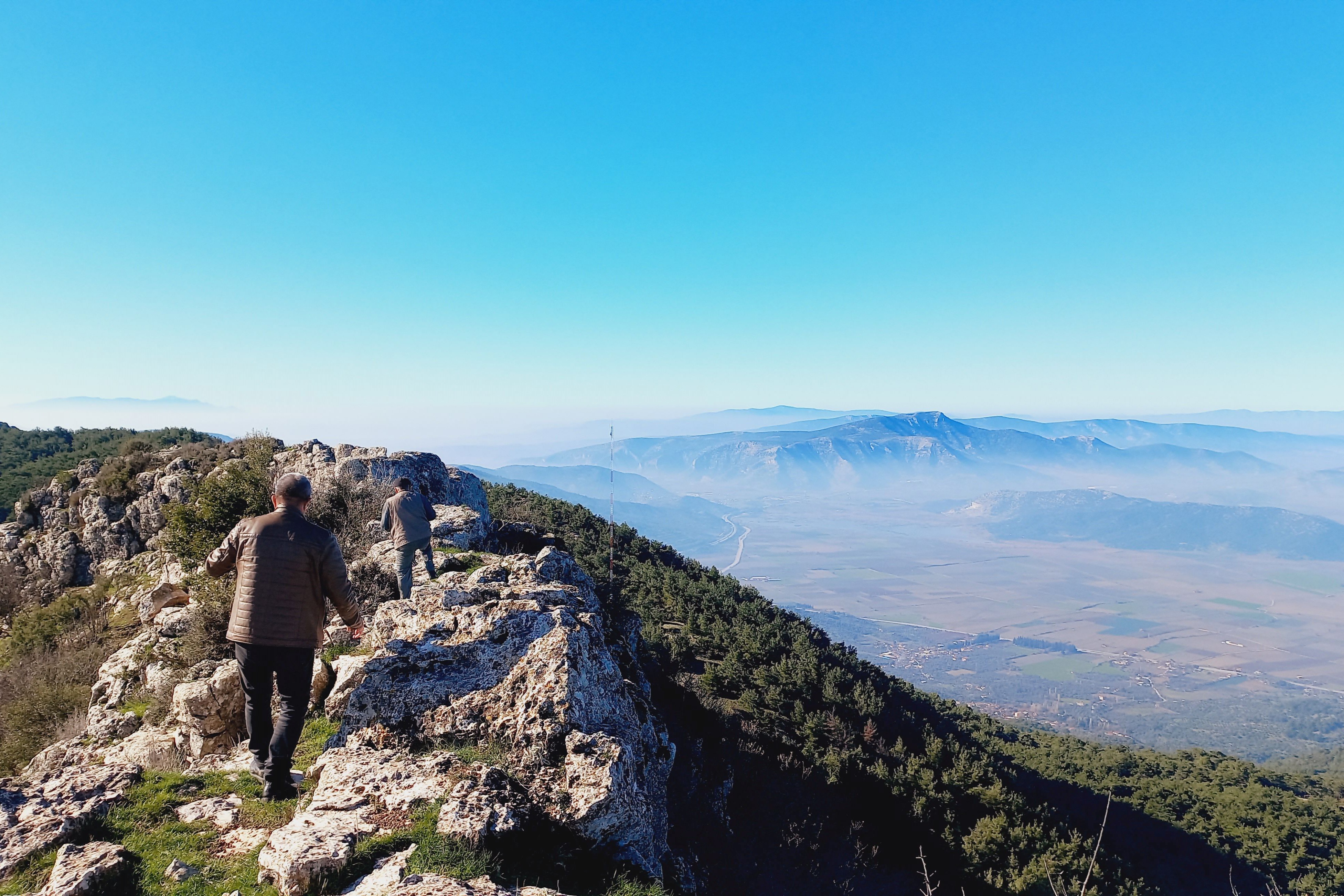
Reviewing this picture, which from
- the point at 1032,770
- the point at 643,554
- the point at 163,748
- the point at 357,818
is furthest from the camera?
the point at 643,554

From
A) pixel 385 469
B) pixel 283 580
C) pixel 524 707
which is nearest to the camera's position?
pixel 283 580

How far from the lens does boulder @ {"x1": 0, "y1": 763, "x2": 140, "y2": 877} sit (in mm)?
4707

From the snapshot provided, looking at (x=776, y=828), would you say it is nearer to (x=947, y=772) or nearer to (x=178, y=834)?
(x=947, y=772)

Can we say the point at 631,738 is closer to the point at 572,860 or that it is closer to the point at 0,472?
the point at 572,860

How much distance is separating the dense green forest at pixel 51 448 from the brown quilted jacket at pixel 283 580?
31.9m

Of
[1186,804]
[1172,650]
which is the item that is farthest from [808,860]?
[1172,650]

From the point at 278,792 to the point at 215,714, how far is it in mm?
2523

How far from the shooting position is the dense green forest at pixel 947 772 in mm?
16641

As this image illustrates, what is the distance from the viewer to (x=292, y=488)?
6000mm

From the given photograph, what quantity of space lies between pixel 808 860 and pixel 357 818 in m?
12.1

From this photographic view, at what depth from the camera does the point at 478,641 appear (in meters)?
7.74

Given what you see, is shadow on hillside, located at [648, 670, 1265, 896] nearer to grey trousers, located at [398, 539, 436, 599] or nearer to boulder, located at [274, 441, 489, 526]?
grey trousers, located at [398, 539, 436, 599]

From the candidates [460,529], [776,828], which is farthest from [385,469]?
[776,828]

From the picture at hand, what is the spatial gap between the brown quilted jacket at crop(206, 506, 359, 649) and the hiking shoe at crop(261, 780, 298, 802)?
136 cm
